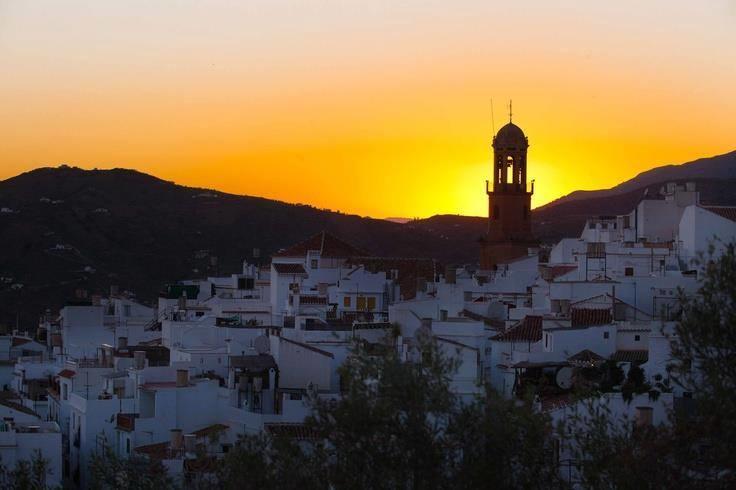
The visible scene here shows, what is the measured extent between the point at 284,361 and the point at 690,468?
65.9ft

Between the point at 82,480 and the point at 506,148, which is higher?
the point at 506,148

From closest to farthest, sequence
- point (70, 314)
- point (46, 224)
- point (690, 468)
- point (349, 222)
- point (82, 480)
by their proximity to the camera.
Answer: point (690, 468), point (82, 480), point (70, 314), point (46, 224), point (349, 222)

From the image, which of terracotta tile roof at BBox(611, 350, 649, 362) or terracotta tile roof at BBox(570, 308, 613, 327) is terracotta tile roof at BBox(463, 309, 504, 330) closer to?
terracotta tile roof at BBox(570, 308, 613, 327)

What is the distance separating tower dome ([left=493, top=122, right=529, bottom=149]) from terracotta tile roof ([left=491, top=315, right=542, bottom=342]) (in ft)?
80.4

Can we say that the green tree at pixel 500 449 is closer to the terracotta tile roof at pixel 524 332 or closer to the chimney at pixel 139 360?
the terracotta tile roof at pixel 524 332

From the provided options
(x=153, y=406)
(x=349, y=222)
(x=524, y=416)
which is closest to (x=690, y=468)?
(x=524, y=416)

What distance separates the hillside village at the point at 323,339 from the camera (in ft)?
118

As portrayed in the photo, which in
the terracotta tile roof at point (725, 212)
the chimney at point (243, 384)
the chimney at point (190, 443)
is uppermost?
the terracotta tile roof at point (725, 212)

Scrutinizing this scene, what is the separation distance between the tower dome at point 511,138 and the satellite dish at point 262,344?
2345cm

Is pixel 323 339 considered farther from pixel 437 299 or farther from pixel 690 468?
pixel 690 468

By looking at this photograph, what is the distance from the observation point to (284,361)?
41250mm

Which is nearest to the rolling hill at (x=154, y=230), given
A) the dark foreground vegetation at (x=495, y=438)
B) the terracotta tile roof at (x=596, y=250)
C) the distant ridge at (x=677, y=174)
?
the distant ridge at (x=677, y=174)

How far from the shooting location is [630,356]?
123 ft

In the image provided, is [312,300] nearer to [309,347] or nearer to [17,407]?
[309,347]
